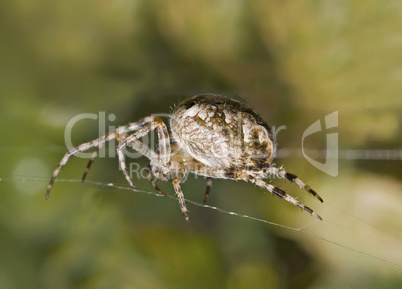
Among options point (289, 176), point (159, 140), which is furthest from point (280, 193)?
point (159, 140)

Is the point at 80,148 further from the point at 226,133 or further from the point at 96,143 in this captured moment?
the point at 226,133

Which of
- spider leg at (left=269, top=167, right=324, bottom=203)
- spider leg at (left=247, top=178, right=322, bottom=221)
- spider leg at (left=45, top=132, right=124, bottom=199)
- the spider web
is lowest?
the spider web

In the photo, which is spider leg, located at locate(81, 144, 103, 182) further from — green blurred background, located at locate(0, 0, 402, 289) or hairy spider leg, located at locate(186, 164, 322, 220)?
hairy spider leg, located at locate(186, 164, 322, 220)

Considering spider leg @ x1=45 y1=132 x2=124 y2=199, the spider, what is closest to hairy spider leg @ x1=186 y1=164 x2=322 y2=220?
the spider

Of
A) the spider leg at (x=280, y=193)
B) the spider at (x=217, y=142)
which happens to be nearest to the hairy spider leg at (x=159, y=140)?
Result: the spider at (x=217, y=142)

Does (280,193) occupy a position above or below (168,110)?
below

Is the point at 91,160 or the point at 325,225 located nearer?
the point at 325,225
